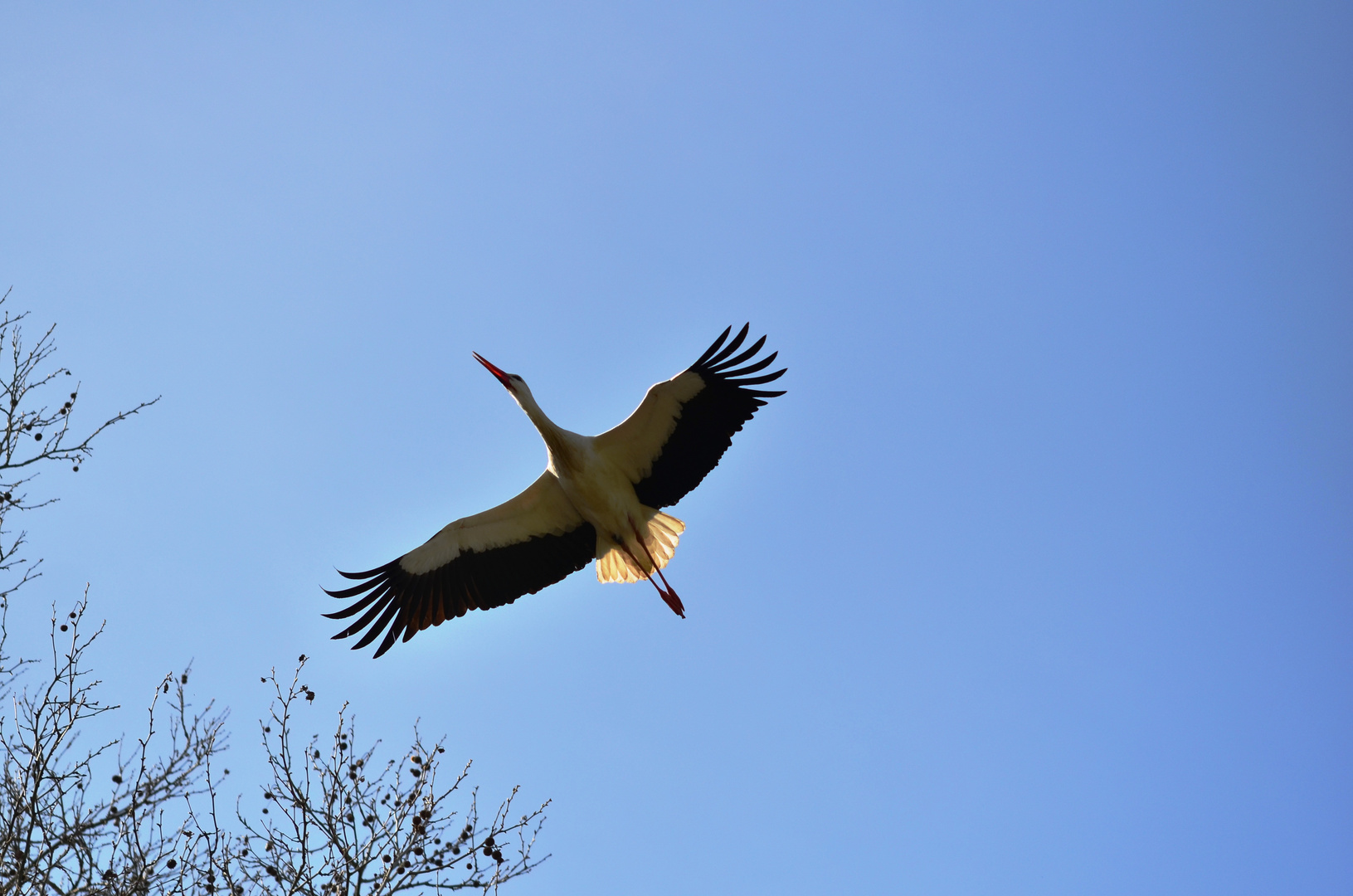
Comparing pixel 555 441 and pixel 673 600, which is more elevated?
pixel 555 441

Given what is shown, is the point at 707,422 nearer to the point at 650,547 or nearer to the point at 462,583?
the point at 650,547

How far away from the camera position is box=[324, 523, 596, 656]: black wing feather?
7.42 meters

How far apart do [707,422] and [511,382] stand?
5.02 ft

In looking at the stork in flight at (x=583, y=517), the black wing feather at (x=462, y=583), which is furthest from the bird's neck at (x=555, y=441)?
the black wing feather at (x=462, y=583)

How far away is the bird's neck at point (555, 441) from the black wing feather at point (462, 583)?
68 cm

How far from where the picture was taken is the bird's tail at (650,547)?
303 inches

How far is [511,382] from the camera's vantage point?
25.4 ft

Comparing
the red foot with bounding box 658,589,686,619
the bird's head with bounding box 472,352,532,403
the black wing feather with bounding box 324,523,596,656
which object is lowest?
the red foot with bounding box 658,589,686,619

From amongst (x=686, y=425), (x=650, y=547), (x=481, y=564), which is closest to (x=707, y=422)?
(x=686, y=425)

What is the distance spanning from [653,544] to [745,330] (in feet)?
5.92

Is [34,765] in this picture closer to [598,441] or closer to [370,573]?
[370,573]

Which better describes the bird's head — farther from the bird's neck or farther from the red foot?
the red foot

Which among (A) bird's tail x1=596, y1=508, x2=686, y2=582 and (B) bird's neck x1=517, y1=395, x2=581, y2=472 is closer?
(B) bird's neck x1=517, y1=395, x2=581, y2=472

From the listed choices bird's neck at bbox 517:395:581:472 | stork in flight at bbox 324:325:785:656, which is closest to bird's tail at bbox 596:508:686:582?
stork in flight at bbox 324:325:785:656
